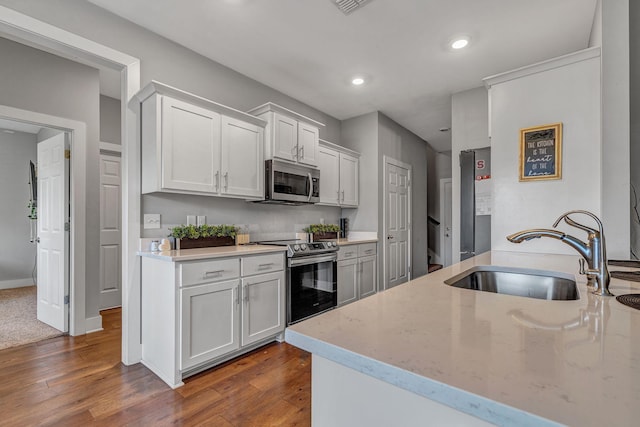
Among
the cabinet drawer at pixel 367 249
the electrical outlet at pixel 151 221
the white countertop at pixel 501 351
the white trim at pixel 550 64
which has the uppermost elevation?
the white trim at pixel 550 64

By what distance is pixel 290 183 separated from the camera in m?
3.17

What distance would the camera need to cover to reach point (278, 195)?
3021mm

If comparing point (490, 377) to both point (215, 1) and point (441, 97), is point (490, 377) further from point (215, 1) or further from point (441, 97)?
point (441, 97)

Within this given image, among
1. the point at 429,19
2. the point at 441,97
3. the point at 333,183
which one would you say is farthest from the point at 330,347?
the point at 441,97

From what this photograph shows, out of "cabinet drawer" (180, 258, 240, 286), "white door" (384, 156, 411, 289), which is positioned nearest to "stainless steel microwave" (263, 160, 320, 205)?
"cabinet drawer" (180, 258, 240, 286)

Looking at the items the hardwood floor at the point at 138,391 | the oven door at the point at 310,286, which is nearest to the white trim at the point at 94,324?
the hardwood floor at the point at 138,391

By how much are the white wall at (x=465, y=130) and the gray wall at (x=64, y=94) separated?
387 centimetres

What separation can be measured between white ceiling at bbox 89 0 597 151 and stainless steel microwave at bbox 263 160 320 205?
39.8 inches

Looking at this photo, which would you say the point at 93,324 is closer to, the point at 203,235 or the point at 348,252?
the point at 203,235

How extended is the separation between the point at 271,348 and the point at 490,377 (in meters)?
2.44

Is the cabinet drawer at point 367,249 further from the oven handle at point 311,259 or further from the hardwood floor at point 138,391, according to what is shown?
the hardwood floor at point 138,391

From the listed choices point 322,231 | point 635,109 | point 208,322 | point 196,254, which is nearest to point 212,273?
point 196,254

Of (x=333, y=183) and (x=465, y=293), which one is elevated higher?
(x=333, y=183)

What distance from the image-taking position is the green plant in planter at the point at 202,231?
243cm
